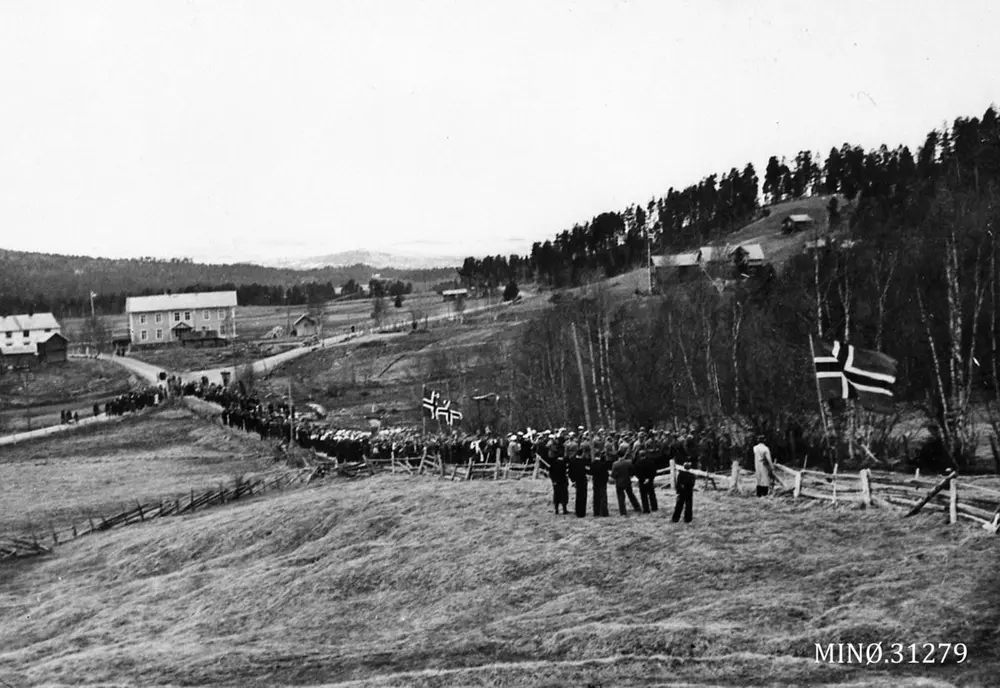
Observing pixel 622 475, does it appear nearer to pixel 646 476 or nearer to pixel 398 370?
pixel 646 476

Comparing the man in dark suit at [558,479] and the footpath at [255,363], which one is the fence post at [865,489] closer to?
the man in dark suit at [558,479]

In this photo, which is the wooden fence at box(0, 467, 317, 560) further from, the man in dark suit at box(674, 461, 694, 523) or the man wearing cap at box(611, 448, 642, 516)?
the man in dark suit at box(674, 461, 694, 523)

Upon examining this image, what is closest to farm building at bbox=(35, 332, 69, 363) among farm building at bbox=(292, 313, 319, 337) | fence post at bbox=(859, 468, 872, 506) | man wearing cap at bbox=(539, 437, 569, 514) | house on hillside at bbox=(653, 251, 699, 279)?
farm building at bbox=(292, 313, 319, 337)

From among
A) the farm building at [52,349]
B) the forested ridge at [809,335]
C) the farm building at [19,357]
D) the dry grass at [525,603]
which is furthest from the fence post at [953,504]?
the farm building at [52,349]

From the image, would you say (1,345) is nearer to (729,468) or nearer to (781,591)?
(729,468)

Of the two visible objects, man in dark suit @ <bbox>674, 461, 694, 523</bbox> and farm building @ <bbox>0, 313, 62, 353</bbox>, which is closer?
man in dark suit @ <bbox>674, 461, 694, 523</bbox>

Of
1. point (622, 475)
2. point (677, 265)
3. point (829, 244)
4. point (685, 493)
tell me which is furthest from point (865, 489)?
point (677, 265)
